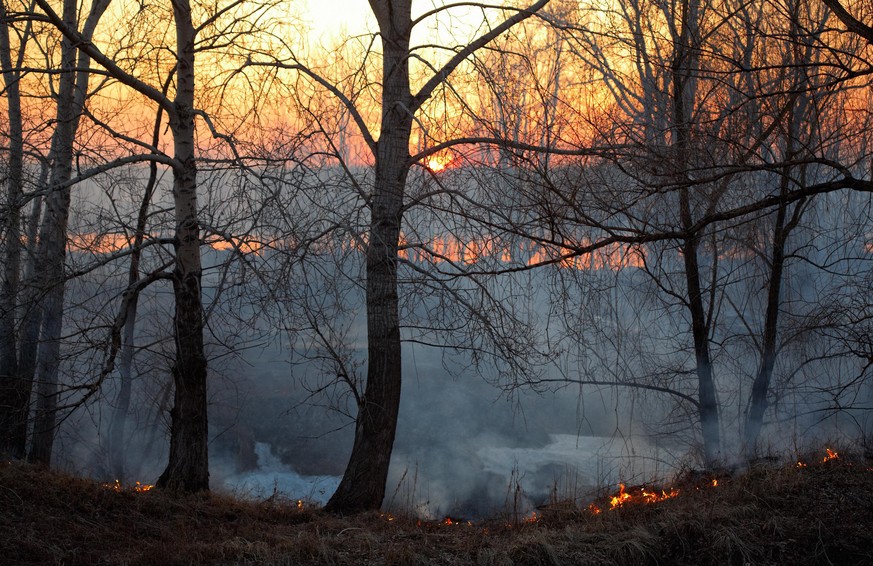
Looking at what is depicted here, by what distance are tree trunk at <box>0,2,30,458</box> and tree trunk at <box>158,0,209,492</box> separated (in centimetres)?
151

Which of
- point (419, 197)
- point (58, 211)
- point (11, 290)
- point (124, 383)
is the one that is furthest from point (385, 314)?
point (124, 383)

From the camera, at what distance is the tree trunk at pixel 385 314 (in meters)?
7.98

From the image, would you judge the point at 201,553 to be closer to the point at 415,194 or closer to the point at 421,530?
the point at 421,530

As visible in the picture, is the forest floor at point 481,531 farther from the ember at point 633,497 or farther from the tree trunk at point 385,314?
the tree trunk at point 385,314

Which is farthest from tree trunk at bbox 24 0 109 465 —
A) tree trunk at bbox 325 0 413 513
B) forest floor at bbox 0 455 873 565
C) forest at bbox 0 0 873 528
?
tree trunk at bbox 325 0 413 513

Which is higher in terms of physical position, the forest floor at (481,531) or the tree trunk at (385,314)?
the tree trunk at (385,314)

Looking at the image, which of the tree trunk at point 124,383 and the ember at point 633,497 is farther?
the tree trunk at point 124,383

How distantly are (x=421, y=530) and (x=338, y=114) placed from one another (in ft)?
14.8

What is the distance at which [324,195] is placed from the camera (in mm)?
7848

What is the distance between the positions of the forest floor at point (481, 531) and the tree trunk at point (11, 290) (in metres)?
1.59

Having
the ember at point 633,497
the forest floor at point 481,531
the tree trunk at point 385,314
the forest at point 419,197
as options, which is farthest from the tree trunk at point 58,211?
the ember at point 633,497

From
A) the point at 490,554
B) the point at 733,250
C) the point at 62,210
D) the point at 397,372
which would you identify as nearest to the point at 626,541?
the point at 490,554

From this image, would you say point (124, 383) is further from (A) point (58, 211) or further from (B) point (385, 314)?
(B) point (385, 314)

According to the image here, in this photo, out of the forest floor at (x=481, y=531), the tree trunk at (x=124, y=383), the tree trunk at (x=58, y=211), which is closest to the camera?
the forest floor at (x=481, y=531)
